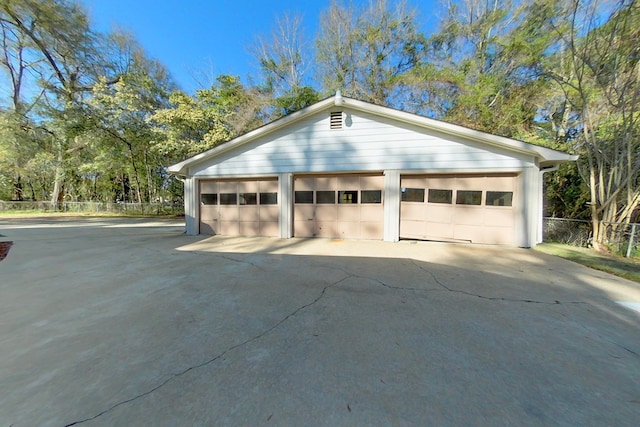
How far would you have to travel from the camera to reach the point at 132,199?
2833 cm

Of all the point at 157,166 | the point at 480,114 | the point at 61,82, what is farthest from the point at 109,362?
the point at 61,82

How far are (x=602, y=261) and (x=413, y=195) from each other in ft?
14.7

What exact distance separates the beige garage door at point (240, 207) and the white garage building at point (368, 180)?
0.13 feet

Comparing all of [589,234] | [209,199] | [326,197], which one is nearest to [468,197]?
[326,197]

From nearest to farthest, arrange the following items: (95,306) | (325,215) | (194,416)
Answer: (194,416) → (95,306) → (325,215)

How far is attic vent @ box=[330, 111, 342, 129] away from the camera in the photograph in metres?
7.95

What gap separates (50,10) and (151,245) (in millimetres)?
22128

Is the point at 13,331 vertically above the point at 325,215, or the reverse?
the point at 325,215

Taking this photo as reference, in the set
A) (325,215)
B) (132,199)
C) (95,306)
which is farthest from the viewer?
(132,199)

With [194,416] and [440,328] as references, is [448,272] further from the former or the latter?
[194,416]

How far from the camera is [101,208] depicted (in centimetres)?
2177

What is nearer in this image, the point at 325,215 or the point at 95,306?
the point at 95,306

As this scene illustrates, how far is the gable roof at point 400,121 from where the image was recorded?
6.48 meters

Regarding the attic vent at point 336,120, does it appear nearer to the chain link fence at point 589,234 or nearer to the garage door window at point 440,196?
the garage door window at point 440,196
